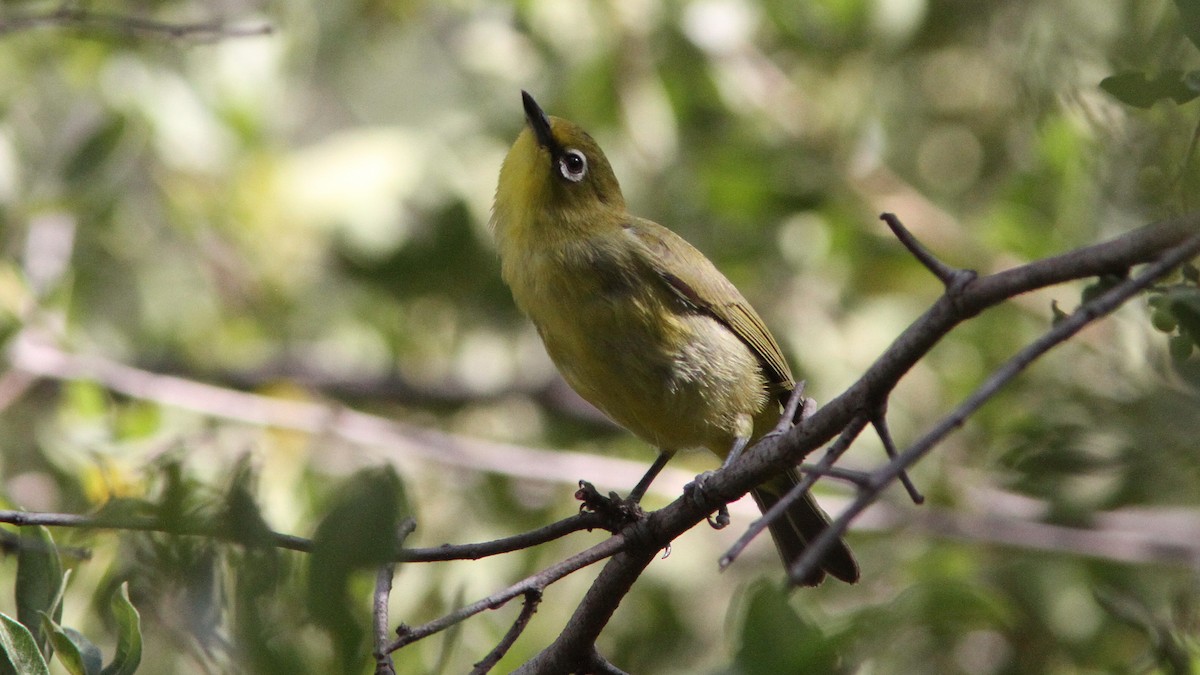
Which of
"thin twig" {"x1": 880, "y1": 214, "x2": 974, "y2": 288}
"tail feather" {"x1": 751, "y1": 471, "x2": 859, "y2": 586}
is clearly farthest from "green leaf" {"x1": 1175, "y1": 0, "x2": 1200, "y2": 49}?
"tail feather" {"x1": 751, "y1": 471, "x2": 859, "y2": 586}

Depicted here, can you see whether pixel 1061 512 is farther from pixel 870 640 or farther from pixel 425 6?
pixel 425 6

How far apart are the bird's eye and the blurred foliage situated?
105cm

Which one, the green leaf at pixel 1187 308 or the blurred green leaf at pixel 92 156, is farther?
the blurred green leaf at pixel 92 156

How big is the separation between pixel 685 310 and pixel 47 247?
9.43 ft

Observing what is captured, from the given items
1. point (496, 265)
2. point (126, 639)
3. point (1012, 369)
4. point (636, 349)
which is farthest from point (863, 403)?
point (496, 265)

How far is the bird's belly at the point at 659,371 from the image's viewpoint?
3555 mm

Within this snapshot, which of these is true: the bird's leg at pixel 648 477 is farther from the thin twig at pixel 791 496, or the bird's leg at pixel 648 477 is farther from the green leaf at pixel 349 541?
the green leaf at pixel 349 541

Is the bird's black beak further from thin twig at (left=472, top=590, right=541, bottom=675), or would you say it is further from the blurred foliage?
thin twig at (left=472, top=590, right=541, bottom=675)

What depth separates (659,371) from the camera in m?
3.58

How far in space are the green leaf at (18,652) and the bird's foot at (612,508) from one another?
110cm

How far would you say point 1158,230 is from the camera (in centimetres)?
164

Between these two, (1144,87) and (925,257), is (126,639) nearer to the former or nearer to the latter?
(925,257)

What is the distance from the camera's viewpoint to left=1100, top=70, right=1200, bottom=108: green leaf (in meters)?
1.90

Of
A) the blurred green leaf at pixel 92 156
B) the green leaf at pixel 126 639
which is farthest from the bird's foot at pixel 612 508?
the blurred green leaf at pixel 92 156
